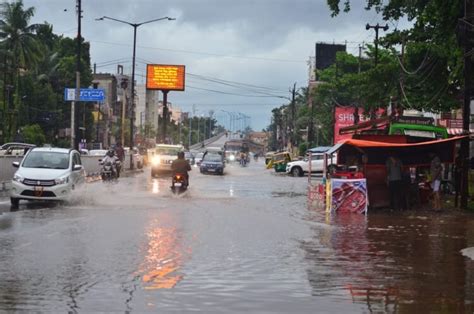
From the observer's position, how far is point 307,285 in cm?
910

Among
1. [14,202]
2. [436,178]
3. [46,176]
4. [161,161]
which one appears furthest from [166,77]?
[436,178]

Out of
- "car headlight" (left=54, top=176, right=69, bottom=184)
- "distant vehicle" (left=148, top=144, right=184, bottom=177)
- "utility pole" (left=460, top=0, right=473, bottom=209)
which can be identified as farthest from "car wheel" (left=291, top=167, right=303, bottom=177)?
"car headlight" (left=54, top=176, right=69, bottom=184)

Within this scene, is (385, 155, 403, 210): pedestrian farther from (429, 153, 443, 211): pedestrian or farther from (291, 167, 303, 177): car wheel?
(291, 167, 303, 177): car wheel

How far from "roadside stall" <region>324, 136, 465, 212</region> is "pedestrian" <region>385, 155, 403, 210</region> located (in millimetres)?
282

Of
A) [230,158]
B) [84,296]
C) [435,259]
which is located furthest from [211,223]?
[230,158]

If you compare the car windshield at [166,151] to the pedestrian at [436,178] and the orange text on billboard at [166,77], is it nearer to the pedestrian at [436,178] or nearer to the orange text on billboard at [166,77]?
the pedestrian at [436,178]

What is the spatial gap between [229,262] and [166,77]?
272ft

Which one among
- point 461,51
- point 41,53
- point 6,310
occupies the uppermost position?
point 41,53

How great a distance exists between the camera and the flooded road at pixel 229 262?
805cm

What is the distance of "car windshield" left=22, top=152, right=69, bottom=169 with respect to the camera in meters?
21.0

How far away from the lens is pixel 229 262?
10906 mm

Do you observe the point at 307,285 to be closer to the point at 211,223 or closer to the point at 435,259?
the point at 435,259

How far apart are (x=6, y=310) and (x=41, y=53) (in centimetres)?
6847

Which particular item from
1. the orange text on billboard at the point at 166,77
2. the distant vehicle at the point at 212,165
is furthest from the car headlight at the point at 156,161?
the orange text on billboard at the point at 166,77
